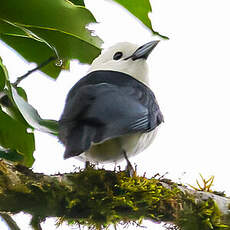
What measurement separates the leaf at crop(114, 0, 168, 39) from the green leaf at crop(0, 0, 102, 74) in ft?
0.63

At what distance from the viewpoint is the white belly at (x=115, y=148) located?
7.96 feet

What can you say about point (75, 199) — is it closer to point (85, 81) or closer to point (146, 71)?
point (85, 81)

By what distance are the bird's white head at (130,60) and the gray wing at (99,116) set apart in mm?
469

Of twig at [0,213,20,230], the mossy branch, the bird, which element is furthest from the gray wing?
twig at [0,213,20,230]

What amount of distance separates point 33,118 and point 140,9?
71 centimetres

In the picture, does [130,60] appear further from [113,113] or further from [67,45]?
[113,113]

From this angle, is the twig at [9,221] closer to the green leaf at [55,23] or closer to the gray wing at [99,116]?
the gray wing at [99,116]

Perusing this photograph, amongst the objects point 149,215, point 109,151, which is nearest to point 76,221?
point 149,215

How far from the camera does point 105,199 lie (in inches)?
76.1

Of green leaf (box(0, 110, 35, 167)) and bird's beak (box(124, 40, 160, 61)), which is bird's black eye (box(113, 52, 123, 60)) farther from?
green leaf (box(0, 110, 35, 167))

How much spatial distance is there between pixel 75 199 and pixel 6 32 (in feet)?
2.77

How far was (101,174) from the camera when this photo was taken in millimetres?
2033

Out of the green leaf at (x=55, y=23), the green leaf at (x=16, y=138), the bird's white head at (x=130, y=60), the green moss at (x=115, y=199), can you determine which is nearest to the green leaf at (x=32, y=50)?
the green leaf at (x=55, y=23)

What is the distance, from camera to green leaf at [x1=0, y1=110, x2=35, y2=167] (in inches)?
90.5
